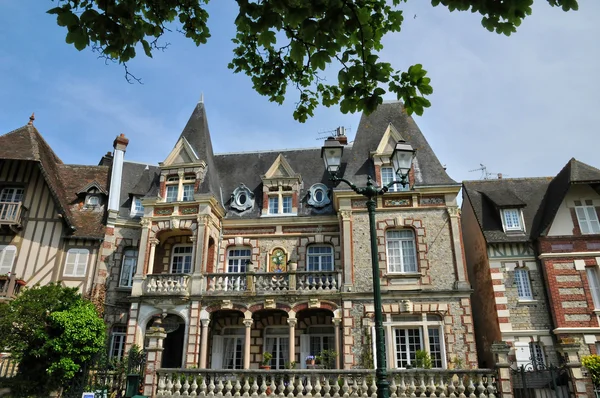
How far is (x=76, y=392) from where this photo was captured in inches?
530

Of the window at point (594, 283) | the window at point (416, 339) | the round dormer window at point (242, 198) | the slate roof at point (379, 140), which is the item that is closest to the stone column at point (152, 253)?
the round dormer window at point (242, 198)

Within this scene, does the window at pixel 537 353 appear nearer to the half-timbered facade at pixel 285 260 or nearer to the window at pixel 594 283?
the window at pixel 594 283

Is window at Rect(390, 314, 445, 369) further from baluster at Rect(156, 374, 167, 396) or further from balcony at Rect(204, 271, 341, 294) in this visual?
baluster at Rect(156, 374, 167, 396)

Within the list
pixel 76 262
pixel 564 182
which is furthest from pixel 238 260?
pixel 564 182

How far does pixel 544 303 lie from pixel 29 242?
20.5 meters

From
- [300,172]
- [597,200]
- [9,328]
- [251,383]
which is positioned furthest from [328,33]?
[597,200]

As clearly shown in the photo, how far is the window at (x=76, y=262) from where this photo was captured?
61.5ft

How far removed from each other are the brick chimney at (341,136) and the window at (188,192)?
7370mm

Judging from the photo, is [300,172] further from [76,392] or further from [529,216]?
[76,392]

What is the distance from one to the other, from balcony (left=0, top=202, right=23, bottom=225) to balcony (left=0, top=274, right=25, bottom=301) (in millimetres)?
2205

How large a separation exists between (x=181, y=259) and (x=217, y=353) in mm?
4220

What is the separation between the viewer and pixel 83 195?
20766 millimetres

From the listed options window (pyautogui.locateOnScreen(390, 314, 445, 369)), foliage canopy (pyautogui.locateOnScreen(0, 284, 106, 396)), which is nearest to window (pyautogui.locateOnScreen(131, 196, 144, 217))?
foliage canopy (pyautogui.locateOnScreen(0, 284, 106, 396))

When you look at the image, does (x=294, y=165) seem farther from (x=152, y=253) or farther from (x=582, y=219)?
(x=582, y=219)
